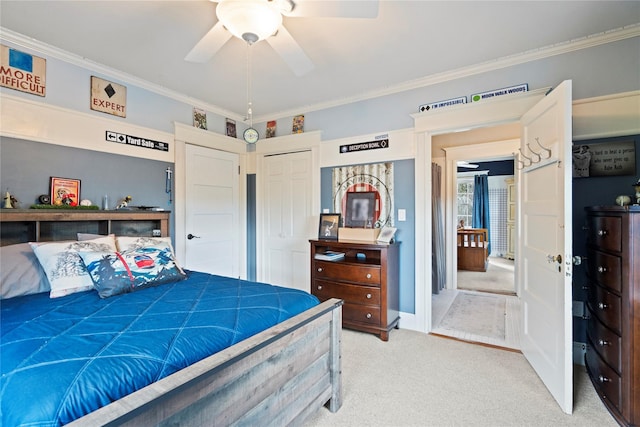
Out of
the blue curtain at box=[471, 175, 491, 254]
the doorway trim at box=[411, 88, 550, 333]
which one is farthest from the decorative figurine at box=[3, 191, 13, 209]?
the blue curtain at box=[471, 175, 491, 254]

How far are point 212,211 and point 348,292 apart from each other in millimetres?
1971

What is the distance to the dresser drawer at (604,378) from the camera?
1.75m

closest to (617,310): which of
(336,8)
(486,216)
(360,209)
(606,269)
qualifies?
(606,269)

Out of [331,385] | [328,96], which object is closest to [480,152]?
[328,96]

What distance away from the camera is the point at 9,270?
177cm

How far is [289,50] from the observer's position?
6.12ft

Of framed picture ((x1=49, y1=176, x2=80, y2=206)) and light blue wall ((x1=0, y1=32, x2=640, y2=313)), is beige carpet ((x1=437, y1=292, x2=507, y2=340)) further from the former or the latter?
framed picture ((x1=49, y1=176, x2=80, y2=206))

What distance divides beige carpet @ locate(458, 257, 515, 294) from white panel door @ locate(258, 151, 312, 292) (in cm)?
274

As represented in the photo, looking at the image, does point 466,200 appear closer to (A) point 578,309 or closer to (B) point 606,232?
(A) point 578,309

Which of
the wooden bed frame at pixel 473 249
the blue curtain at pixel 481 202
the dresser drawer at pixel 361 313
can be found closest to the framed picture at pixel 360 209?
the dresser drawer at pixel 361 313

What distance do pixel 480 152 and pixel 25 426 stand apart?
4844 millimetres

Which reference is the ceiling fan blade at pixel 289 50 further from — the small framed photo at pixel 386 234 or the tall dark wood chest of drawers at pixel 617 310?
the tall dark wood chest of drawers at pixel 617 310

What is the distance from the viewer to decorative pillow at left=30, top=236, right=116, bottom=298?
5.82ft

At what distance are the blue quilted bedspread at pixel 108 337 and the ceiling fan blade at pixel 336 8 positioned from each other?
61.2 inches
